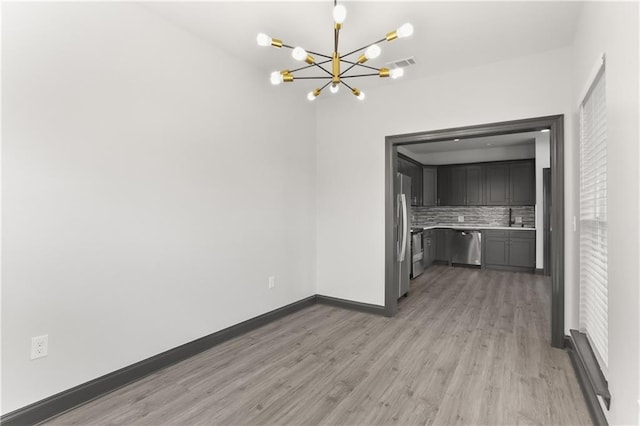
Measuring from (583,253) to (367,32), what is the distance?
2.61 metres

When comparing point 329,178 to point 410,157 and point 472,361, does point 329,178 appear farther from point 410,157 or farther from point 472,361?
point 410,157

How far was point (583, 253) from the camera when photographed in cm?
271

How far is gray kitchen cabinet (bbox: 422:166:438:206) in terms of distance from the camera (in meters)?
7.79

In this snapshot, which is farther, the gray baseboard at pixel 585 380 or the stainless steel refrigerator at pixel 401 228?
the stainless steel refrigerator at pixel 401 228

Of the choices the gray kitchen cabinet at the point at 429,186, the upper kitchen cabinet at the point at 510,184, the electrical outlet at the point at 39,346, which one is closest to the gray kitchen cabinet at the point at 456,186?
the gray kitchen cabinet at the point at 429,186

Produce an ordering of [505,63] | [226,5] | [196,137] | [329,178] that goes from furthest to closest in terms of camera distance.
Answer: [329,178]
[505,63]
[196,137]
[226,5]

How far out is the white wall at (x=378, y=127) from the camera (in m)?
3.16

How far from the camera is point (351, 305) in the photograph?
4305 mm

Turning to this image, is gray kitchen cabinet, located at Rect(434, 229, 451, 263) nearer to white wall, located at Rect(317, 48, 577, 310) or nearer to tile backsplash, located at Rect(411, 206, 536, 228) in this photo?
tile backsplash, located at Rect(411, 206, 536, 228)

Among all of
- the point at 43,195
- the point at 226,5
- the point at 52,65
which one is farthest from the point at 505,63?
the point at 43,195

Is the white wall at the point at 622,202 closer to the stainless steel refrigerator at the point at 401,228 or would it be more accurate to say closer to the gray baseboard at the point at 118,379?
the stainless steel refrigerator at the point at 401,228

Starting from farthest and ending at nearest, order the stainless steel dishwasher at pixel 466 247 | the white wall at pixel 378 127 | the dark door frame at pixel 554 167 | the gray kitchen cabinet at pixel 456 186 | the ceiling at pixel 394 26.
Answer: the gray kitchen cabinet at pixel 456 186, the stainless steel dishwasher at pixel 466 247, the white wall at pixel 378 127, the dark door frame at pixel 554 167, the ceiling at pixel 394 26

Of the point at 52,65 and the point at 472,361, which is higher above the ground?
the point at 52,65

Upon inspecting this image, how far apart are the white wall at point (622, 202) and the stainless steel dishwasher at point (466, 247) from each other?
5.76 m
